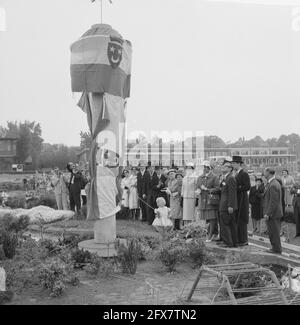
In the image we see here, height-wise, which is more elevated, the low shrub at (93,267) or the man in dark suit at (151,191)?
the man in dark suit at (151,191)

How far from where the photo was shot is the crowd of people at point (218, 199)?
7.43m

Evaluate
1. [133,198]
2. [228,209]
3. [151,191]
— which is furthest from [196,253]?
[133,198]

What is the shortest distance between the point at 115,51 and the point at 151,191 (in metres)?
4.93

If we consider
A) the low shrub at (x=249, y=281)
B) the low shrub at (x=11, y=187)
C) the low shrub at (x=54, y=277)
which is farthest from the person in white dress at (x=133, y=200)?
the low shrub at (x=11, y=187)

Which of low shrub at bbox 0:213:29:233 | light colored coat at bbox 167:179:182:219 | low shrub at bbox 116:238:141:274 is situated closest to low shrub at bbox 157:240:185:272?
low shrub at bbox 116:238:141:274

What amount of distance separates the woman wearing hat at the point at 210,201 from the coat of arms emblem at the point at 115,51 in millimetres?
2990

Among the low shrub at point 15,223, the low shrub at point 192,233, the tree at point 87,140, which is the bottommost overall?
the low shrub at point 192,233

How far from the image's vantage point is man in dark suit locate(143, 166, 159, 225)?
11.1 meters

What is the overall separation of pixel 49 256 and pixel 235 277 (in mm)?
2962

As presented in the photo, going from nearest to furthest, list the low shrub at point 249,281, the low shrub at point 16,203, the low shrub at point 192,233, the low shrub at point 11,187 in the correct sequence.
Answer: the low shrub at point 249,281, the low shrub at point 192,233, the low shrub at point 16,203, the low shrub at point 11,187

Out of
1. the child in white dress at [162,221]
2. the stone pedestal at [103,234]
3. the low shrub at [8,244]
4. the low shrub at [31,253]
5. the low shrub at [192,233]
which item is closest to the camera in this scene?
the low shrub at [31,253]

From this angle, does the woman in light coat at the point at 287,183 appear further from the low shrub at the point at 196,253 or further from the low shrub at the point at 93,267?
the low shrub at the point at 93,267

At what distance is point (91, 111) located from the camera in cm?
727
